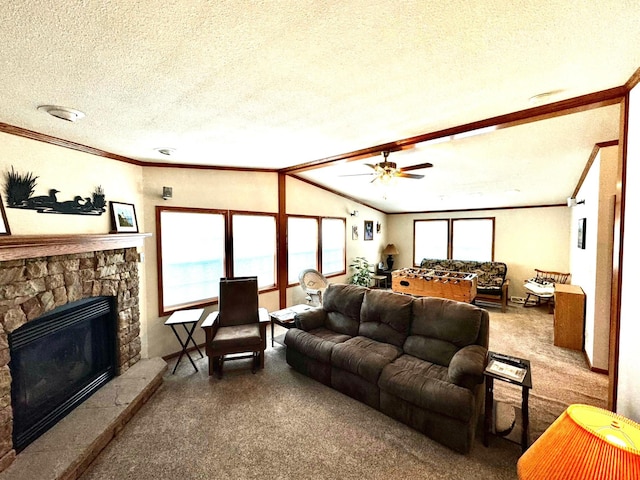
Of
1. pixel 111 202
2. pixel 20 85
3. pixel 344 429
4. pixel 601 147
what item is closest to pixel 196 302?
pixel 111 202

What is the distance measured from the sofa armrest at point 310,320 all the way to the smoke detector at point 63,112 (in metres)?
2.84

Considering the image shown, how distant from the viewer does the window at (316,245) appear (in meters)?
5.41

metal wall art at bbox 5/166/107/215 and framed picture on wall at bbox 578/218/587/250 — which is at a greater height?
metal wall art at bbox 5/166/107/215

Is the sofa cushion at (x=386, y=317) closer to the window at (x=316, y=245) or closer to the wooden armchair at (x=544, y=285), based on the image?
the window at (x=316, y=245)

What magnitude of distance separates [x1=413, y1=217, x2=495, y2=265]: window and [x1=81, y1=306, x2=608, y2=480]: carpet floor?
4071 mm

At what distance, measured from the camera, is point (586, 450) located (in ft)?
3.20

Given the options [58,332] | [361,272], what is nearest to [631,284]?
[58,332]

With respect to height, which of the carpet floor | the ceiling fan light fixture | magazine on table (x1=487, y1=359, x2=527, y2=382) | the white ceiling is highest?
the white ceiling

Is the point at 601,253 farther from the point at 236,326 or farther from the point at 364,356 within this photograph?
the point at 236,326

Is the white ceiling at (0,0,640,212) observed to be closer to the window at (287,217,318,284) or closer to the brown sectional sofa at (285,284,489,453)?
the brown sectional sofa at (285,284,489,453)

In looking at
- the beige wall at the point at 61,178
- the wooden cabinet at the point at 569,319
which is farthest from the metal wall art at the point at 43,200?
the wooden cabinet at the point at 569,319

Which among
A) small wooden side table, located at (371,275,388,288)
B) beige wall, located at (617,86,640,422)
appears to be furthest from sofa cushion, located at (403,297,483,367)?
small wooden side table, located at (371,275,388,288)

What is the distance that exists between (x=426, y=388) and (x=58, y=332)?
320 centimetres

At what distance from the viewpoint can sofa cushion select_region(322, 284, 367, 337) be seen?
11.1 ft
